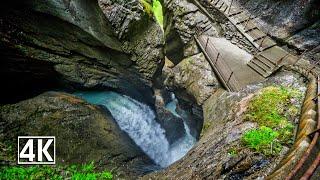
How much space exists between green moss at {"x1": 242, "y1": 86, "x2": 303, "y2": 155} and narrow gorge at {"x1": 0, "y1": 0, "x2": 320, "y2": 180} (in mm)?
47

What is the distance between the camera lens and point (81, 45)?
60.2ft

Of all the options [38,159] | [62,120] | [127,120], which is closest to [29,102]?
[62,120]

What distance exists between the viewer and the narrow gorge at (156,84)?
11.6m

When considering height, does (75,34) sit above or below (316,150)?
above

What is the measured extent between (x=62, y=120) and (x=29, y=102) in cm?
196

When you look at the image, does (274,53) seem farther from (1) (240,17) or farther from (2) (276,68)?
(1) (240,17)

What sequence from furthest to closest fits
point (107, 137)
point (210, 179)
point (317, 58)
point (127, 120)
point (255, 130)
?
1. point (127, 120)
2. point (317, 58)
3. point (107, 137)
4. point (255, 130)
5. point (210, 179)

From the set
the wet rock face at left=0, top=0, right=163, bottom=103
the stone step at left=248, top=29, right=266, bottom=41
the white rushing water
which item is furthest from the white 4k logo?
the stone step at left=248, top=29, right=266, bottom=41

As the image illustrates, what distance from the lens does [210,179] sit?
32.5ft

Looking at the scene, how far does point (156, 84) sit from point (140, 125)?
617cm

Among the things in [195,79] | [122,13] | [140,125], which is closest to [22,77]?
[122,13]

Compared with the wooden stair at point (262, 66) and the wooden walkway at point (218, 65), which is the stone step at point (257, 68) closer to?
the wooden stair at point (262, 66)

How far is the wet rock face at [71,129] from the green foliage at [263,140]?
7259mm

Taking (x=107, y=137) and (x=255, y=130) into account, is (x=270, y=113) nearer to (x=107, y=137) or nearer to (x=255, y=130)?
(x=255, y=130)
